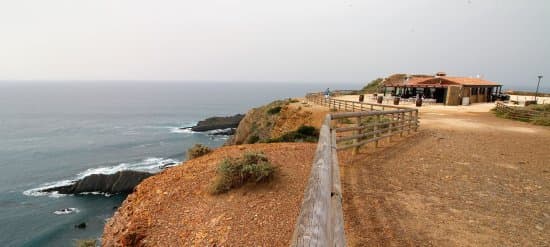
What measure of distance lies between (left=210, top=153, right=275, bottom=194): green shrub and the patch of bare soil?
0.62ft

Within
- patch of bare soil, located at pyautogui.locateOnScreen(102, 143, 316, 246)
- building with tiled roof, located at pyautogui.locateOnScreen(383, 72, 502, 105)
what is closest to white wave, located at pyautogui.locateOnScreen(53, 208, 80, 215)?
patch of bare soil, located at pyautogui.locateOnScreen(102, 143, 316, 246)

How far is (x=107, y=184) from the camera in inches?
1056

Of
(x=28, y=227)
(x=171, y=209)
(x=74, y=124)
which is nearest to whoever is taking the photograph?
(x=171, y=209)

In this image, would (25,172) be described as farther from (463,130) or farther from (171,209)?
(463,130)

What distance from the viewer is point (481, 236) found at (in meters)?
4.12

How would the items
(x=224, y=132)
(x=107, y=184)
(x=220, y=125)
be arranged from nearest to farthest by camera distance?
1. (x=107, y=184)
2. (x=224, y=132)
3. (x=220, y=125)

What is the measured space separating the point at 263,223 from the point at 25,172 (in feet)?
124

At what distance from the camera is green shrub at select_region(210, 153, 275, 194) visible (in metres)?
7.27

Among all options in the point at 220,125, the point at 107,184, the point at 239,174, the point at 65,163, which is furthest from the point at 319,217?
the point at 220,125

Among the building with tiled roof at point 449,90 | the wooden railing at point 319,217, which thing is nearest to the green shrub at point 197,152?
the wooden railing at point 319,217

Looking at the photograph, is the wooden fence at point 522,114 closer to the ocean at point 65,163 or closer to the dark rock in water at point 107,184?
the ocean at point 65,163

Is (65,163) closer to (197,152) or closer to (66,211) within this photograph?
(66,211)

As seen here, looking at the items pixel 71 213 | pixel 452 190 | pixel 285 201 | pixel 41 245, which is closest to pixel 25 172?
pixel 71 213

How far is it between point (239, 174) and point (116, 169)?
3008 centimetres
